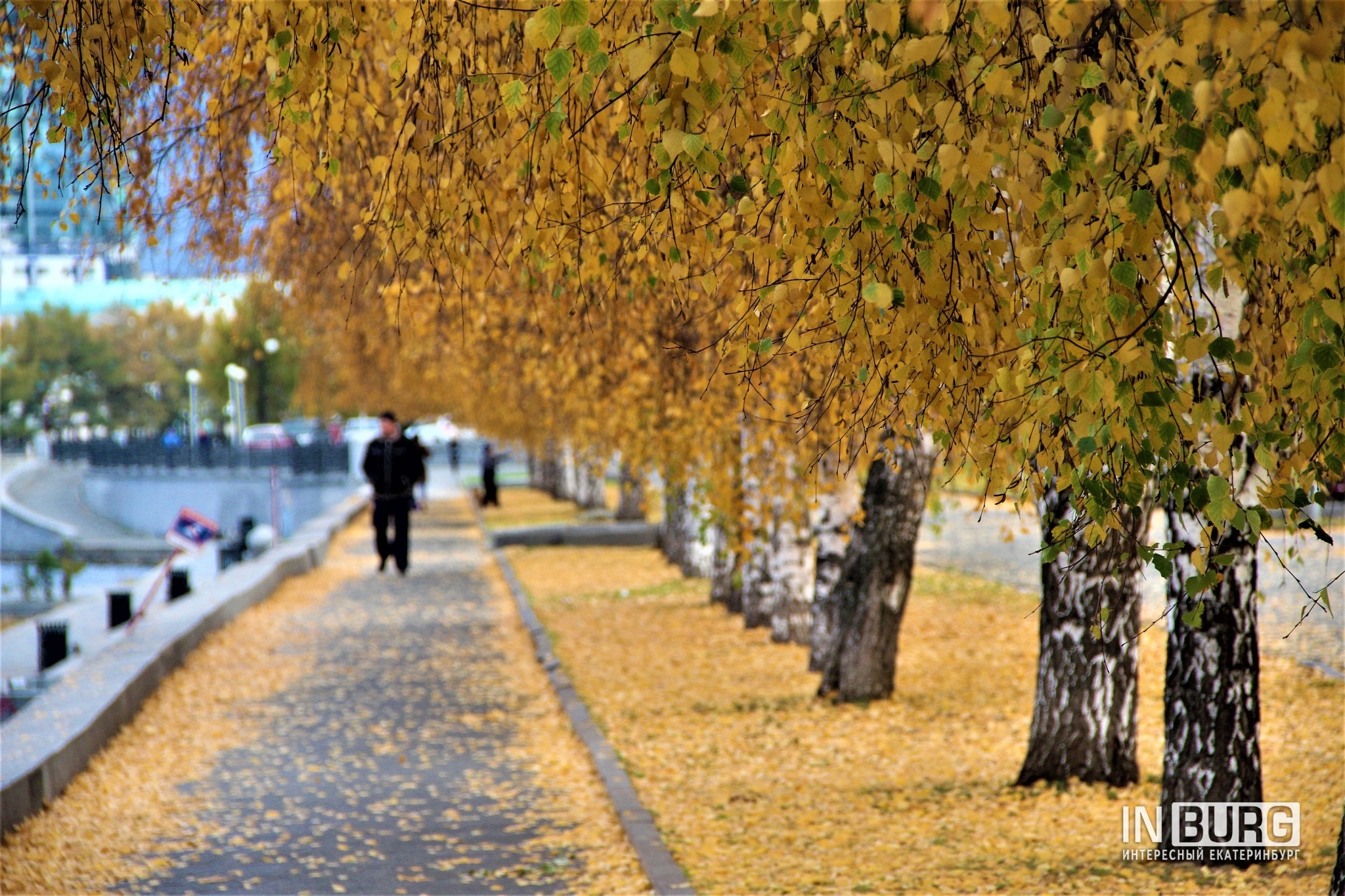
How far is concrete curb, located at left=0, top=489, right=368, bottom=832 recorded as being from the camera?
26.0 ft

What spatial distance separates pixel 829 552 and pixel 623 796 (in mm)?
4062

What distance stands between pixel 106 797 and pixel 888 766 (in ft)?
14.9

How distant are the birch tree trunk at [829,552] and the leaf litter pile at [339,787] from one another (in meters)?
2.20

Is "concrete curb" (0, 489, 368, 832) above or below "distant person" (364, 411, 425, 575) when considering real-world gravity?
below

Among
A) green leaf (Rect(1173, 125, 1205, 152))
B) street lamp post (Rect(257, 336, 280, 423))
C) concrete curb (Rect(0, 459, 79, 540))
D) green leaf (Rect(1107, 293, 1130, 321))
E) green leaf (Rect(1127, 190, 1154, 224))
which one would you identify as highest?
street lamp post (Rect(257, 336, 280, 423))

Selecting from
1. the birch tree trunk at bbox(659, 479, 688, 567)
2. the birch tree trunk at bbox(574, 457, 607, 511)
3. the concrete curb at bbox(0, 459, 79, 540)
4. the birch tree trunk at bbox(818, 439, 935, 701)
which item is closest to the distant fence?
the concrete curb at bbox(0, 459, 79, 540)

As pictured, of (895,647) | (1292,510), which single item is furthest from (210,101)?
(895,647)

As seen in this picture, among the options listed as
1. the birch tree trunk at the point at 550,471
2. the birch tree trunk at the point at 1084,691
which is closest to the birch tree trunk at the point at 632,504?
the birch tree trunk at the point at 550,471

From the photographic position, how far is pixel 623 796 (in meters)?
8.26

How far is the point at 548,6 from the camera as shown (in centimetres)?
283

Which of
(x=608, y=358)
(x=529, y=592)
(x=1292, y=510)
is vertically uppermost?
(x=608, y=358)

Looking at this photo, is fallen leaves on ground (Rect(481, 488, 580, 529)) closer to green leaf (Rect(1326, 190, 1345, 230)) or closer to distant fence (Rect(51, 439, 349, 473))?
distant fence (Rect(51, 439, 349, 473))

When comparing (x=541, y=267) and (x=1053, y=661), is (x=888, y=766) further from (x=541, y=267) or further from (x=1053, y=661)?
(x=541, y=267)

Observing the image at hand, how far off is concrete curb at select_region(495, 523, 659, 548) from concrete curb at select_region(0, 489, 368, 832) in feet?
25.4
